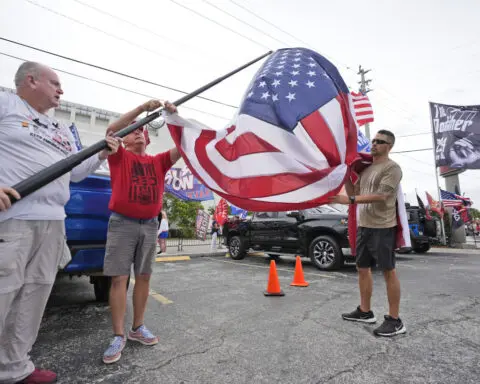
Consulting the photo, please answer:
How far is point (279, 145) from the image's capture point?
2525mm

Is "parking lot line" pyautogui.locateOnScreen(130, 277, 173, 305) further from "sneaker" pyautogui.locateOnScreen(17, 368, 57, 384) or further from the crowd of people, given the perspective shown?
"sneaker" pyautogui.locateOnScreen(17, 368, 57, 384)

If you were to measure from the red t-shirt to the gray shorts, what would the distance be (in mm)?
79

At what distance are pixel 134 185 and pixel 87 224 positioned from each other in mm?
771

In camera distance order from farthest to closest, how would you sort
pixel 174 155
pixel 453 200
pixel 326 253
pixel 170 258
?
pixel 453 200, pixel 170 258, pixel 326 253, pixel 174 155

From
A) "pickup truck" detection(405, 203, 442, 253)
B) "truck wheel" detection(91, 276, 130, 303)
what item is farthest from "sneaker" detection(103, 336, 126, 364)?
"pickup truck" detection(405, 203, 442, 253)

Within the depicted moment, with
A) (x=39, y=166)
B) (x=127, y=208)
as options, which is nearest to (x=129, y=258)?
(x=127, y=208)

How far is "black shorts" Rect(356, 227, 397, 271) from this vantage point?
281cm

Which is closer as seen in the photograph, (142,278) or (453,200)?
(142,278)

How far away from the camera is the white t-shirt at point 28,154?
170 centimetres

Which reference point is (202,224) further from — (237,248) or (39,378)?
(39,378)

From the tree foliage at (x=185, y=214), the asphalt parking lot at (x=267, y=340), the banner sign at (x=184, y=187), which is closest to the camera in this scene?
the asphalt parking lot at (x=267, y=340)

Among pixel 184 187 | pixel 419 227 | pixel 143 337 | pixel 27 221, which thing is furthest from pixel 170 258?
pixel 419 227

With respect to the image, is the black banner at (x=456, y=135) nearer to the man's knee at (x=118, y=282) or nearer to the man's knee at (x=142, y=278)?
the man's knee at (x=142, y=278)

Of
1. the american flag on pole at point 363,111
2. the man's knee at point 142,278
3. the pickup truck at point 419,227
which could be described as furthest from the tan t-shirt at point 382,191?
the american flag on pole at point 363,111
